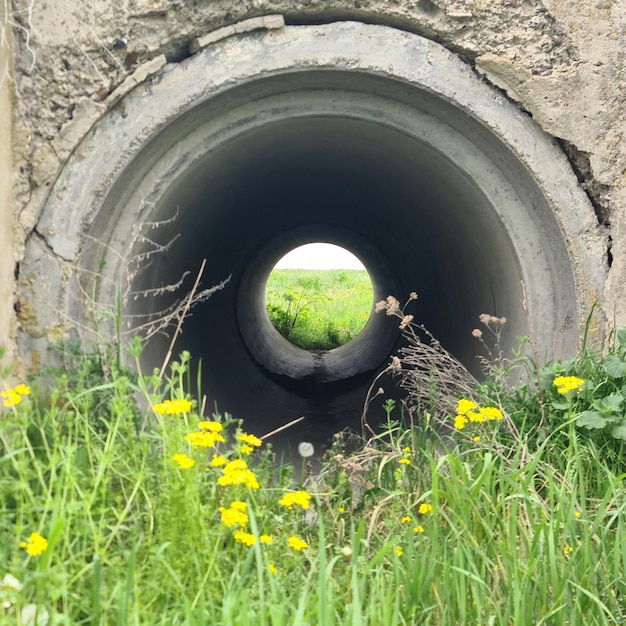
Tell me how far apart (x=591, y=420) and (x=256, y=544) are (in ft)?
4.46

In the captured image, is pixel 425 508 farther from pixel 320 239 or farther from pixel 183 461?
pixel 320 239

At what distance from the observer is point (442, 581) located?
1982 millimetres

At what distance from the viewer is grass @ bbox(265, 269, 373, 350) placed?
29.2ft

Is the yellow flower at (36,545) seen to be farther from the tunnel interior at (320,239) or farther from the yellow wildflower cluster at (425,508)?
the tunnel interior at (320,239)

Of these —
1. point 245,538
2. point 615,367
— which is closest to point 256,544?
point 245,538

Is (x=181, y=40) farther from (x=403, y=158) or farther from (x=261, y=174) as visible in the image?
(x=261, y=174)

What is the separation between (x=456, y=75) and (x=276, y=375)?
4.12 metres

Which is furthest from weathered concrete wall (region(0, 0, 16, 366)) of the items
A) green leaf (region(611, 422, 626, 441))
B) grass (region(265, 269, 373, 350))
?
grass (region(265, 269, 373, 350))

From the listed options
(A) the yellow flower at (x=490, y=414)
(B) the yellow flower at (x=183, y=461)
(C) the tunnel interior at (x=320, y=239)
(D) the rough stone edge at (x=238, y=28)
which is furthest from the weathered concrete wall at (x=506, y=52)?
(B) the yellow flower at (x=183, y=461)

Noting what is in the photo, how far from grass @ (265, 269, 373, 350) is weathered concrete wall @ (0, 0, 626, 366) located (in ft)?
19.0

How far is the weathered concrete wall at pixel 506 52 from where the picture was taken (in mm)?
2748

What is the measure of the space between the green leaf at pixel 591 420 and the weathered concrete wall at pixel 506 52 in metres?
0.51

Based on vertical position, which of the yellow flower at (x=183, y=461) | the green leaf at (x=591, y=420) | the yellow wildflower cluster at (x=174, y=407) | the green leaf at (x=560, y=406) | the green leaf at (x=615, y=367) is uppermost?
the green leaf at (x=615, y=367)

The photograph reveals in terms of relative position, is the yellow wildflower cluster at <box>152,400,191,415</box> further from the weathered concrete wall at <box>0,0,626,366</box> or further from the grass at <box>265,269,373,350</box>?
the grass at <box>265,269,373,350</box>
